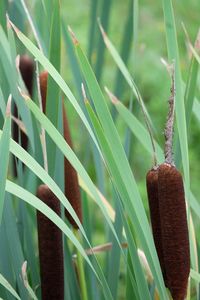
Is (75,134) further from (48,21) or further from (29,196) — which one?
(29,196)

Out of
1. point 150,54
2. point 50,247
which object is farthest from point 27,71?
point 150,54

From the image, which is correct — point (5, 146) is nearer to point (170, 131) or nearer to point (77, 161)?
point (77, 161)

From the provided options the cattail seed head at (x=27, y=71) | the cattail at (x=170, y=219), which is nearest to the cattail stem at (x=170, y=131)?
the cattail at (x=170, y=219)

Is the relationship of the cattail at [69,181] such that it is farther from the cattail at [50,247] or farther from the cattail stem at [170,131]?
the cattail stem at [170,131]

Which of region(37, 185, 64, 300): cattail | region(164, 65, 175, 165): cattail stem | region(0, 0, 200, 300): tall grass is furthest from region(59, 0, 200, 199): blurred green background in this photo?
region(164, 65, 175, 165): cattail stem

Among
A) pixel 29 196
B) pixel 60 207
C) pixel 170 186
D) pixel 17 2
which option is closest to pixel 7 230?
pixel 60 207

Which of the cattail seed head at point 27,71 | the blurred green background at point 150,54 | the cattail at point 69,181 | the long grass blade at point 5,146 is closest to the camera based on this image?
the long grass blade at point 5,146
